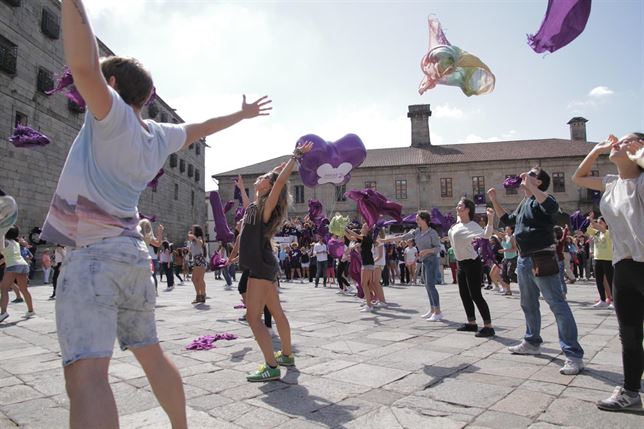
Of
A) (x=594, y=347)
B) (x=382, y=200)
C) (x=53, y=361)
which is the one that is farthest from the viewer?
(x=382, y=200)

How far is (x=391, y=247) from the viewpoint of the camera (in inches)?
723

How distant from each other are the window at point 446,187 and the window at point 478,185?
7.04ft

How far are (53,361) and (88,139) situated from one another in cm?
374

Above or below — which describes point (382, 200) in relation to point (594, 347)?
above

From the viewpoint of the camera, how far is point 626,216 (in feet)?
9.78

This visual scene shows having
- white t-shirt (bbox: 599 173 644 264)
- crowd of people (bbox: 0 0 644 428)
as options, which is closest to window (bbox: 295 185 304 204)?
crowd of people (bbox: 0 0 644 428)

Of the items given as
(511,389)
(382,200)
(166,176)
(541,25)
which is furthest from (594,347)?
(166,176)

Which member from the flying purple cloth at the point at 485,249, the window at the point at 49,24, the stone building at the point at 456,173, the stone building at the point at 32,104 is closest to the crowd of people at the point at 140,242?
the flying purple cloth at the point at 485,249

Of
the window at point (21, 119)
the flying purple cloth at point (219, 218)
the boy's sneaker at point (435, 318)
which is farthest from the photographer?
the window at point (21, 119)

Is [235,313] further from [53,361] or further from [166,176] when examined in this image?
[166,176]

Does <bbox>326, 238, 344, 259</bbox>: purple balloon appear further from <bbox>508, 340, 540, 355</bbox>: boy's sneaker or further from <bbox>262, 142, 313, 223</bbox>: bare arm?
<bbox>262, 142, 313, 223</bbox>: bare arm

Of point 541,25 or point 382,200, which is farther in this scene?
point 382,200

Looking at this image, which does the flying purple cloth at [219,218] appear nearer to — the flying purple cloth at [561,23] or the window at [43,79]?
the flying purple cloth at [561,23]

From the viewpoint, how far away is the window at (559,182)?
39.0 m
